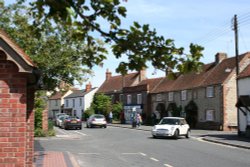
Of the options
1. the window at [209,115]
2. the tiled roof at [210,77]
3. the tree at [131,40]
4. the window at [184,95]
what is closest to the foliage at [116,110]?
the tiled roof at [210,77]

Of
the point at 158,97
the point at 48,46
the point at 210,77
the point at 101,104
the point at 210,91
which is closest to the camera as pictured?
Result: the point at 48,46

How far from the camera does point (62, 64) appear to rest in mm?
19188

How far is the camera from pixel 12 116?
25.8 feet

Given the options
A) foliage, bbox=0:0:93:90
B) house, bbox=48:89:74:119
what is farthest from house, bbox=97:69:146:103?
foliage, bbox=0:0:93:90

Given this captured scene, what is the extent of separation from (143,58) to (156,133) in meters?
26.6

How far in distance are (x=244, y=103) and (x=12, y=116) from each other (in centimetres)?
2689

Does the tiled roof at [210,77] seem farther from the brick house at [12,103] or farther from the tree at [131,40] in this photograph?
the tree at [131,40]

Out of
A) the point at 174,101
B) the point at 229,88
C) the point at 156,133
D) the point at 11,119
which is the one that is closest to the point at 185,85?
the point at 174,101

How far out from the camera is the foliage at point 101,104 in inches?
2933

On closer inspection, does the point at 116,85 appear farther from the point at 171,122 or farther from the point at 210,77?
the point at 171,122

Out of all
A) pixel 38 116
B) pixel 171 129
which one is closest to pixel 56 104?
pixel 38 116

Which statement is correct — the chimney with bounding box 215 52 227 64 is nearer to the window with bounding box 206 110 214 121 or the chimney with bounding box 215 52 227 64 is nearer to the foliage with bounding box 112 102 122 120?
the window with bounding box 206 110 214 121

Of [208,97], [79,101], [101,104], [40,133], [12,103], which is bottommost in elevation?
[40,133]

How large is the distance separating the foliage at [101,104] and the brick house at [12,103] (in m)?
65.9
